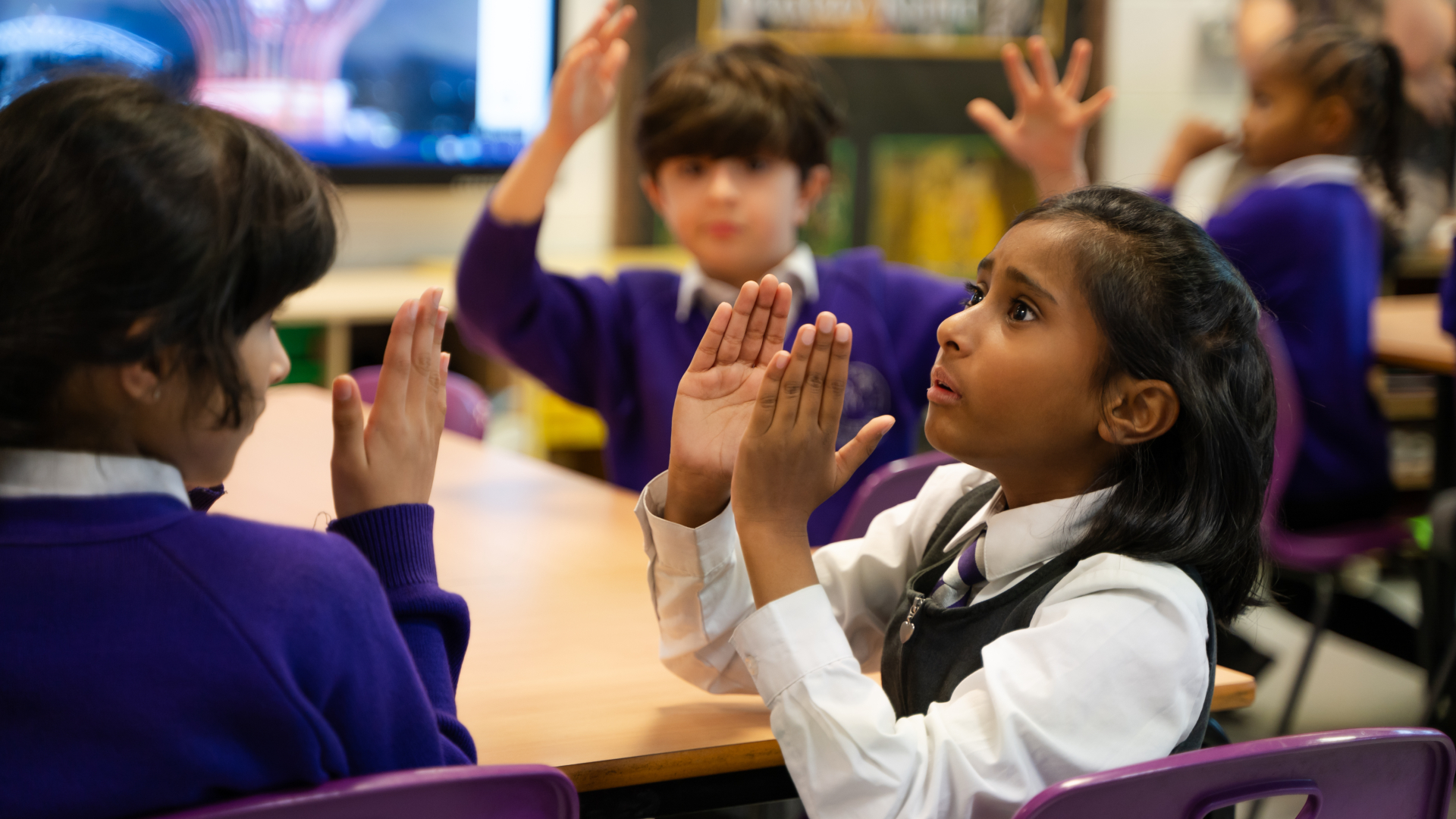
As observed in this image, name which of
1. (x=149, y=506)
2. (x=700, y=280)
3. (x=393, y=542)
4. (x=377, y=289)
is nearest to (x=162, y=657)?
(x=149, y=506)

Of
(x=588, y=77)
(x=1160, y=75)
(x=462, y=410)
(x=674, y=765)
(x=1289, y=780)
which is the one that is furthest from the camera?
(x=1160, y=75)

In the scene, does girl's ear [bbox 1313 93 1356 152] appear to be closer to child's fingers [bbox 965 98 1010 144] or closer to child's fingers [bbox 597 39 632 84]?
child's fingers [bbox 965 98 1010 144]

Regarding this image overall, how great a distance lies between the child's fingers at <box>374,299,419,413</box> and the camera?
0.88 metres

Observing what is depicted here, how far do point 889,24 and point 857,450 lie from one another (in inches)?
137

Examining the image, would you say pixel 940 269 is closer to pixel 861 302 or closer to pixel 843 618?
pixel 861 302

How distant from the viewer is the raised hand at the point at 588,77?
1.63 metres

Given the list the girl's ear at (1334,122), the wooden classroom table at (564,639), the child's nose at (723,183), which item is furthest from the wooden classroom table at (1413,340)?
the wooden classroom table at (564,639)

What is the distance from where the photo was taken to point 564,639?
1165mm

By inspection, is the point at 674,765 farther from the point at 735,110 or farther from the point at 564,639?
the point at 735,110

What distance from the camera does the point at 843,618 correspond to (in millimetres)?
1101

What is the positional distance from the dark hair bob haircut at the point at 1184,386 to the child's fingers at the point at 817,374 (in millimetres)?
188

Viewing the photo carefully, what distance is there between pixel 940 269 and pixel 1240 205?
6.66 feet

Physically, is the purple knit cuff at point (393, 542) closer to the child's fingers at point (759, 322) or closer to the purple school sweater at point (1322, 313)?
the child's fingers at point (759, 322)

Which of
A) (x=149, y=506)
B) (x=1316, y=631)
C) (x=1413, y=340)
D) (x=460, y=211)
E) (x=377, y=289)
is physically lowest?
(x=1316, y=631)
